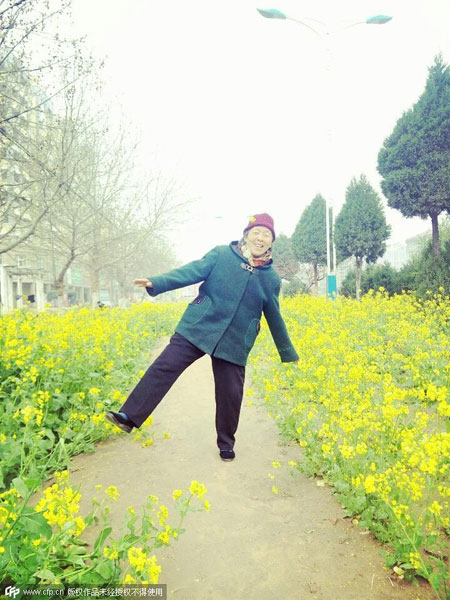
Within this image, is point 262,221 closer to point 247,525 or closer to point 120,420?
point 120,420

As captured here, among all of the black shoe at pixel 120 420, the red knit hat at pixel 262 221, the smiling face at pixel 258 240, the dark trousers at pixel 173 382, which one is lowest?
the black shoe at pixel 120 420

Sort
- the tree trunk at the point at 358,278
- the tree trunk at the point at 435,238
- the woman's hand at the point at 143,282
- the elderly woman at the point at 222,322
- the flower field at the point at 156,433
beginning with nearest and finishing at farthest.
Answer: the flower field at the point at 156,433, the woman's hand at the point at 143,282, the elderly woman at the point at 222,322, the tree trunk at the point at 435,238, the tree trunk at the point at 358,278

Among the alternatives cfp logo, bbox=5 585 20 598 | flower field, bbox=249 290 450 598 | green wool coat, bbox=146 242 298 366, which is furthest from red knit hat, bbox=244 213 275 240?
cfp logo, bbox=5 585 20 598

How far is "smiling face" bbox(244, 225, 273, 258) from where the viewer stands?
3258mm

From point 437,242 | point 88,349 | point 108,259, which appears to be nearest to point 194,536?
point 88,349

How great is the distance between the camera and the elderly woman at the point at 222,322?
10.0 feet

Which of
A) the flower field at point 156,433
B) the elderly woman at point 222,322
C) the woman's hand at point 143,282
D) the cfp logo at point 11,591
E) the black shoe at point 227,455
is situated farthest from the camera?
the black shoe at point 227,455

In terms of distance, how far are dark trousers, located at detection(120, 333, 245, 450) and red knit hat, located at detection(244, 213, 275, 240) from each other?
0.98 metres

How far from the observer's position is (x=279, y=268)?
116 feet

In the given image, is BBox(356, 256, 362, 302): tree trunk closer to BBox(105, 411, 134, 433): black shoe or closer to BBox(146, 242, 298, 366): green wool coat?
BBox(146, 242, 298, 366): green wool coat

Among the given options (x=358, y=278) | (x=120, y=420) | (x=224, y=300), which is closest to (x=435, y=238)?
(x=358, y=278)

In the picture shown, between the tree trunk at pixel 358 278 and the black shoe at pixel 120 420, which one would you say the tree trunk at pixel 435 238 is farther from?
the black shoe at pixel 120 420

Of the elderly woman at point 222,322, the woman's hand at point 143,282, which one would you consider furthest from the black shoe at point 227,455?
the woman's hand at point 143,282

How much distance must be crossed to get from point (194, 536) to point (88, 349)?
2685 millimetres
